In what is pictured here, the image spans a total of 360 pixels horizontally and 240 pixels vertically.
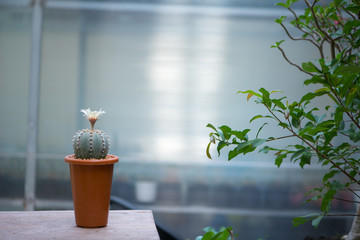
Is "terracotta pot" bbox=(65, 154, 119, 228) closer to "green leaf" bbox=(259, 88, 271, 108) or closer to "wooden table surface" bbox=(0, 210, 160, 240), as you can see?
"wooden table surface" bbox=(0, 210, 160, 240)

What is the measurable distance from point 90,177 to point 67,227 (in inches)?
8.4

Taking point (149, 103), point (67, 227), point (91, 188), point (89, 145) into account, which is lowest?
point (67, 227)

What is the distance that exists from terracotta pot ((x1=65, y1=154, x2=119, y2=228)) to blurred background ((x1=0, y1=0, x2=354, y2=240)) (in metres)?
1.80

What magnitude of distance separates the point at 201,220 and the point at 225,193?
0.92 feet

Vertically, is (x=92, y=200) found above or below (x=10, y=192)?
above

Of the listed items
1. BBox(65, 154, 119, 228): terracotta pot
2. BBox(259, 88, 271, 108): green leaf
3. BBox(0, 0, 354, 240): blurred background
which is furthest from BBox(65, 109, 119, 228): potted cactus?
BBox(0, 0, 354, 240): blurred background

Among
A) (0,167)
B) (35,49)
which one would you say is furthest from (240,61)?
(0,167)

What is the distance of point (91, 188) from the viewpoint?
1597 mm

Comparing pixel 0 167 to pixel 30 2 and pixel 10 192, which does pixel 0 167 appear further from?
pixel 30 2

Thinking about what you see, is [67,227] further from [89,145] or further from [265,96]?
[265,96]

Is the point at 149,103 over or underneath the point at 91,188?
over

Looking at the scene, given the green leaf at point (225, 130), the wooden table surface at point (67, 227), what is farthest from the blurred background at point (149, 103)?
the green leaf at point (225, 130)

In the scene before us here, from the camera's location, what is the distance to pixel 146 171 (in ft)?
11.3

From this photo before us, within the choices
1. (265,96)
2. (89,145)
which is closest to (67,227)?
(89,145)
